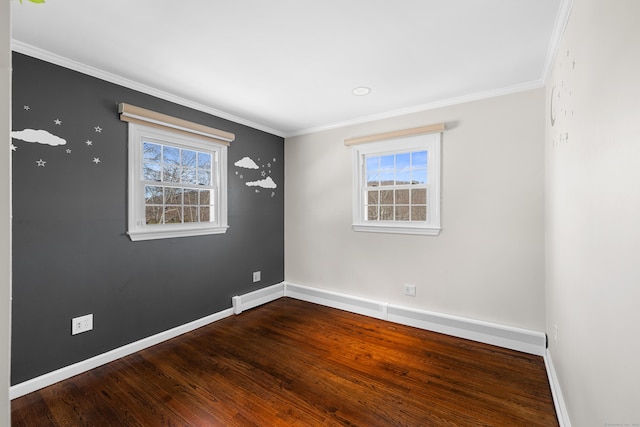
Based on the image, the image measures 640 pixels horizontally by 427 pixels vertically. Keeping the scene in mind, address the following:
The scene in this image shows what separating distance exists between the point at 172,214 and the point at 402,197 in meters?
2.51

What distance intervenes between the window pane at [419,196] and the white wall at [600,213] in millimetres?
1424

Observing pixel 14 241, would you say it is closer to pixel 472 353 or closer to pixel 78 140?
pixel 78 140

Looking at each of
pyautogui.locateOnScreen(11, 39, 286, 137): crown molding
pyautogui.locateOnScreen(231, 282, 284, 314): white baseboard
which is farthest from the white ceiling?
pyautogui.locateOnScreen(231, 282, 284, 314): white baseboard

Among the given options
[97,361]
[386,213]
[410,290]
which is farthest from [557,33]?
[97,361]

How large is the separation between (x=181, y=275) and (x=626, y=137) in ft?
10.9

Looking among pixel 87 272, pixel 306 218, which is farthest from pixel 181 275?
pixel 306 218

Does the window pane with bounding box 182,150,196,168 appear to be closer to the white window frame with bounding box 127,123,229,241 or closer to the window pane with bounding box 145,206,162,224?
the white window frame with bounding box 127,123,229,241

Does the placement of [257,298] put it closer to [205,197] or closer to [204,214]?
[204,214]

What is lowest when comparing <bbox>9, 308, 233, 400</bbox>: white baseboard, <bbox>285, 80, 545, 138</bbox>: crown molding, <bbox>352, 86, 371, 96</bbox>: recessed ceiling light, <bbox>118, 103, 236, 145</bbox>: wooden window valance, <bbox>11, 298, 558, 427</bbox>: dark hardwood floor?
<bbox>11, 298, 558, 427</bbox>: dark hardwood floor

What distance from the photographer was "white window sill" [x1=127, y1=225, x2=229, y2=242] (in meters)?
2.70

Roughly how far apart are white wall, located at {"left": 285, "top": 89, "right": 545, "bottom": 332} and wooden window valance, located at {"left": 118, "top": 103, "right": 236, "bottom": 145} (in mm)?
1357

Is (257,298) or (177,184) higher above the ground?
(177,184)

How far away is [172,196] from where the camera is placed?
119 inches
